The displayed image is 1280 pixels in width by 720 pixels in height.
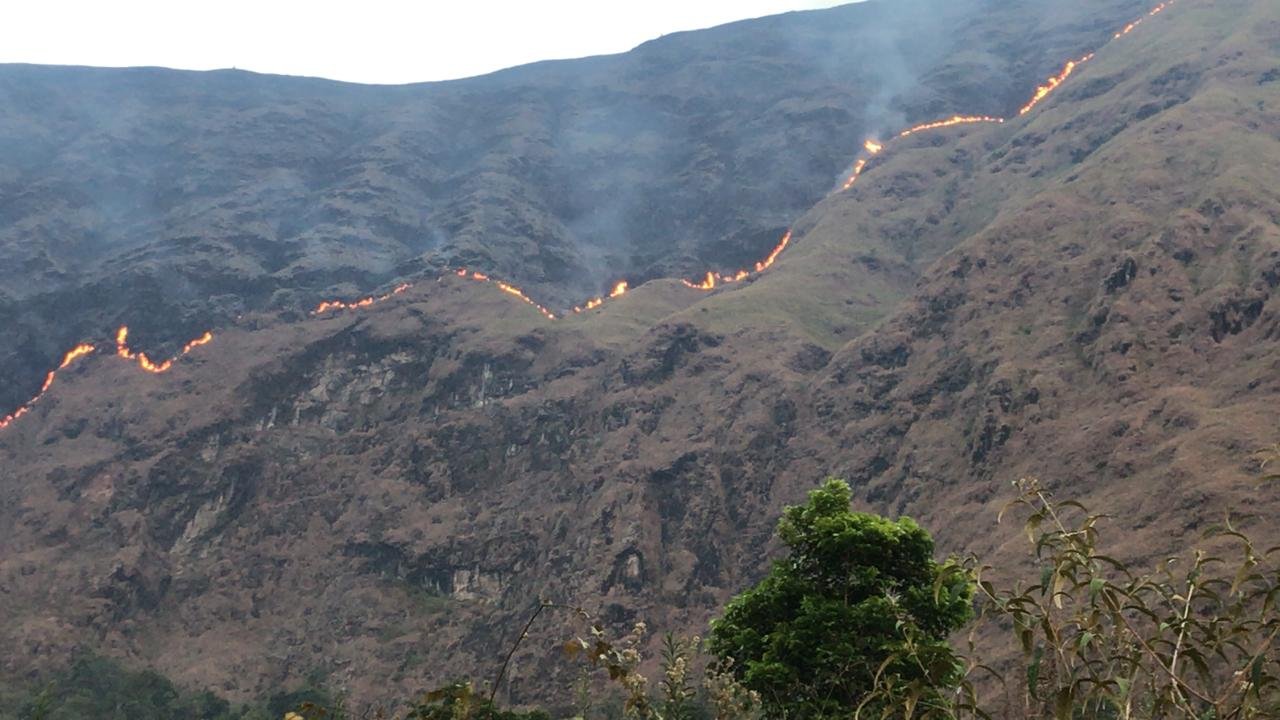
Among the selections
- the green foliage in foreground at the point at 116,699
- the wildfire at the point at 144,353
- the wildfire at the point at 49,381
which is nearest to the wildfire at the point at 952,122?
the wildfire at the point at 144,353

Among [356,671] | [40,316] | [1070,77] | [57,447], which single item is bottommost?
[356,671]

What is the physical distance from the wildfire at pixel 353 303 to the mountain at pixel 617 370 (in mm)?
1690

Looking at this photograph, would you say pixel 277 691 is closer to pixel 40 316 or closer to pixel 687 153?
pixel 40 316

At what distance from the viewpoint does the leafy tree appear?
23.4 meters

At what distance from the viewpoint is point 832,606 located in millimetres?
24359

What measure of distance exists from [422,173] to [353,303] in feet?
149

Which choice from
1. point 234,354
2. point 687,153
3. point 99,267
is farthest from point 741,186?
point 99,267

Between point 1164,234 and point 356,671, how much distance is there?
71535 mm

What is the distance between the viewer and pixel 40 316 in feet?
423

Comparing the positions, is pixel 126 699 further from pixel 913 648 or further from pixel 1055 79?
pixel 1055 79

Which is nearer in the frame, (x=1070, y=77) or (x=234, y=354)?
(x=234, y=354)

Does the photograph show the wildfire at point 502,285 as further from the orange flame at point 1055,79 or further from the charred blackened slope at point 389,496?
the orange flame at point 1055,79

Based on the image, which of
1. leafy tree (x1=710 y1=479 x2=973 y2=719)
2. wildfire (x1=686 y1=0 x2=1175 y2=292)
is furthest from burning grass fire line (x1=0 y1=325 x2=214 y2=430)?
leafy tree (x1=710 y1=479 x2=973 y2=719)

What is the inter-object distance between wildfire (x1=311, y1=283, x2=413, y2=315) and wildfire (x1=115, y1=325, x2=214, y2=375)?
14.0m
